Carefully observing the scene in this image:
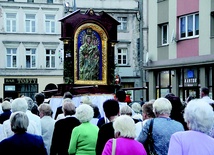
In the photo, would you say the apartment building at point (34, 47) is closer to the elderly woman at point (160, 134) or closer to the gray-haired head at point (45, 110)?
the gray-haired head at point (45, 110)

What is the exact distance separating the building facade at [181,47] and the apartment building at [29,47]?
826 inches


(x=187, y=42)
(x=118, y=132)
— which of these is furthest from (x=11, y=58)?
(x=118, y=132)

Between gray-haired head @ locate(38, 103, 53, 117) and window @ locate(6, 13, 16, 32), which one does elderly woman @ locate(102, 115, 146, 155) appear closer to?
gray-haired head @ locate(38, 103, 53, 117)

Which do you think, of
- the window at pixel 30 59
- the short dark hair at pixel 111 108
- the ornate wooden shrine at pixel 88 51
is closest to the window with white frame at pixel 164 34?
the ornate wooden shrine at pixel 88 51

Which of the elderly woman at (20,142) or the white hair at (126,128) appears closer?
the white hair at (126,128)

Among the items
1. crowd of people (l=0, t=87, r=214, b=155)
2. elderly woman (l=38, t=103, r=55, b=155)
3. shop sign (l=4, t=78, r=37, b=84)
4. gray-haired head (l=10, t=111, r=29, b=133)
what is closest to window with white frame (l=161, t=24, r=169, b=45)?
crowd of people (l=0, t=87, r=214, b=155)

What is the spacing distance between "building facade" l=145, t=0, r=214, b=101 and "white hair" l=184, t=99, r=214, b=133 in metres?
21.6

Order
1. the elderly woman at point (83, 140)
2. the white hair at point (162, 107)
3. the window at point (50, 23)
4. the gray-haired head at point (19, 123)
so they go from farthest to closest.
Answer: the window at point (50, 23), the elderly woman at point (83, 140), the white hair at point (162, 107), the gray-haired head at point (19, 123)

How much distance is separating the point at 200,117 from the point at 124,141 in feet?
4.89

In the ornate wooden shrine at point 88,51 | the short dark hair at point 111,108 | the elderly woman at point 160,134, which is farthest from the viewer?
the ornate wooden shrine at point 88,51

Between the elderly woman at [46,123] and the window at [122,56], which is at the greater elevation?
the window at [122,56]

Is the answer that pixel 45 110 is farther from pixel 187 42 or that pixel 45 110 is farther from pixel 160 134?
pixel 187 42

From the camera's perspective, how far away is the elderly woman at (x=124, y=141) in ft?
22.5

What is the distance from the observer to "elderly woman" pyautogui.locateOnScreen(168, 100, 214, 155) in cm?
558
